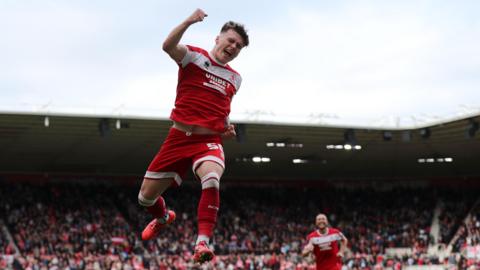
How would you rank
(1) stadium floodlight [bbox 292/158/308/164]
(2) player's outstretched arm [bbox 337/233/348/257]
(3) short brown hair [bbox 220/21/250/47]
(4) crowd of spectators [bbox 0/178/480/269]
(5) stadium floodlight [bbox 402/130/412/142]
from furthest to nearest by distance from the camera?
(1) stadium floodlight [bbox 292/158/308/164], (5) stadium floodlight [bbox 402/130/412/142], (4) crowd of spectators [bbox 0/178/480/269], (2) player's outstretched arm [bbox 337/233/348/257], (3) short brown hair [bbox 220/21/250/47]

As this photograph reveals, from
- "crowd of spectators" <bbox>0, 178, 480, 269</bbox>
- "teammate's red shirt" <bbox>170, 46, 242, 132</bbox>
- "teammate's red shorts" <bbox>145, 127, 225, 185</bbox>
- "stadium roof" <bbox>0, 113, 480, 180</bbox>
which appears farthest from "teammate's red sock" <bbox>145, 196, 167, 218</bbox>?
"stadium roof" <bbox>0, 113, 480, 180</bbox>

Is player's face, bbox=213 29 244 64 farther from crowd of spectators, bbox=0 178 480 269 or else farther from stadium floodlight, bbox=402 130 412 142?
stadium floodlight, bbox=402 130 412 142

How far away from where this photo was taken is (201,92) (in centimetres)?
629

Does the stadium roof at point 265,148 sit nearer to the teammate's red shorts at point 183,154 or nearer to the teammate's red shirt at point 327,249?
the teammate's red shirt at point 327,249

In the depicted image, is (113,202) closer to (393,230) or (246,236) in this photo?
(246,236)

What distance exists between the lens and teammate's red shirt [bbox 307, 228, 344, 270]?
13000 millimetres

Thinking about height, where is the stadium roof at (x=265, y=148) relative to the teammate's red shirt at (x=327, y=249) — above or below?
above

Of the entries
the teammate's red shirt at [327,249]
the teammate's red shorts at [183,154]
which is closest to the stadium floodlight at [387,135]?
the teammate's red shirt at [327,249]

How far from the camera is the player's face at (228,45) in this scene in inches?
242

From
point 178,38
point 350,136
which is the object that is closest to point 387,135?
point 350,136

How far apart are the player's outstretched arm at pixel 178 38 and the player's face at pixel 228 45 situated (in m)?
0.32

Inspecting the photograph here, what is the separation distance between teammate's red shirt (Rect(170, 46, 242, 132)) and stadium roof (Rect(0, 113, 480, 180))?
19.7m

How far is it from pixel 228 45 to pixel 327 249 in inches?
Answer: 300

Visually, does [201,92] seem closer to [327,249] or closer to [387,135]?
[327,249]
